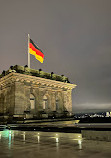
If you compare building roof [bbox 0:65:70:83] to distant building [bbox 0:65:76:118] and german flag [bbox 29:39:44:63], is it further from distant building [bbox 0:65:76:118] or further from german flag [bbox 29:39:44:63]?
german flag [bbox 29:39:44:63]

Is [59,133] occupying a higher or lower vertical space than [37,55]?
lower

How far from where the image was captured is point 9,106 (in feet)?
109

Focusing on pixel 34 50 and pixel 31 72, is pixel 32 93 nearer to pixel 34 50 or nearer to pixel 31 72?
pixel 31 72

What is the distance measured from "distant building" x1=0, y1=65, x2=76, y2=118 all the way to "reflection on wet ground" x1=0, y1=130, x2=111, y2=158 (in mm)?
17769

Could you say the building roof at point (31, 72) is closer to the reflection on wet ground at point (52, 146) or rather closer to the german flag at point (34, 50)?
the german flag at point (34, 50)

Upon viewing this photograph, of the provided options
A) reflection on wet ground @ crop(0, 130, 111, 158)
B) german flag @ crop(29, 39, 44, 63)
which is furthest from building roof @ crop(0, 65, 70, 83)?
reflection on wet ground @ crop(0, 130, 111, 158)

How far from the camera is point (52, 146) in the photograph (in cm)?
856

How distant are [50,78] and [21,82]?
9.44m

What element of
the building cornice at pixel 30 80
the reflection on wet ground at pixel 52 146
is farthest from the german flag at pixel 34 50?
the reflection on wet ground at pixel 52 146

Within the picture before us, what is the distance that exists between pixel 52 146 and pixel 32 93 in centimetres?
2778

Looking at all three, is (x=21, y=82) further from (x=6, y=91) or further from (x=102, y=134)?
(x=102, y=134)

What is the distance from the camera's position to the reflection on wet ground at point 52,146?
661cm

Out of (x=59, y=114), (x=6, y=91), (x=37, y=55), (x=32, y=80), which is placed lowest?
(x=59, y=114)

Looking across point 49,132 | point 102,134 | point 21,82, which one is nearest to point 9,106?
point 21,82
